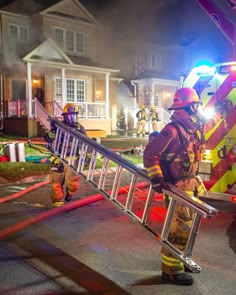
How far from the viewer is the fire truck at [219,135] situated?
5.23 metres

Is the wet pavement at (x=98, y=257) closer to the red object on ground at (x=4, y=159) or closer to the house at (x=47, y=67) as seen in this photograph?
the red object on ground at (x=4, y=159)

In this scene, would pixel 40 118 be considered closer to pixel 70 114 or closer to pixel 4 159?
pixel 4 159

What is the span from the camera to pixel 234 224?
5.27 metres

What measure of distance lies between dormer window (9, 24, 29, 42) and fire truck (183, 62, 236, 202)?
16.2m

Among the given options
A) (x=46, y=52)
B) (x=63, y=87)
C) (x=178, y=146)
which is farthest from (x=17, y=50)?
(x=178, y=146)

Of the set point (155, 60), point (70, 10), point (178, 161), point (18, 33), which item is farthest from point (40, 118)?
point (178, 161)

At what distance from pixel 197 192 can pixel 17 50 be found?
16.8 m

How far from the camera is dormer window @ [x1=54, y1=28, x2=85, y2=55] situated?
21266 mm

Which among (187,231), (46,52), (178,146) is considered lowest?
(187,231)

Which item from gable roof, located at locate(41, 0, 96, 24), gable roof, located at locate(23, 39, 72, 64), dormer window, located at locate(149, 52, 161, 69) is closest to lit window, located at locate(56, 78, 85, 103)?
gable roof, located at locate(23, 39, 72, 64)

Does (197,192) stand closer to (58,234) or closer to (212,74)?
(58,234)

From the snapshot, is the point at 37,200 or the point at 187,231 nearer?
the point at 187,231

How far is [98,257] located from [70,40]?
19.1 meters

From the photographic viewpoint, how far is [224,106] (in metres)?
5.30
